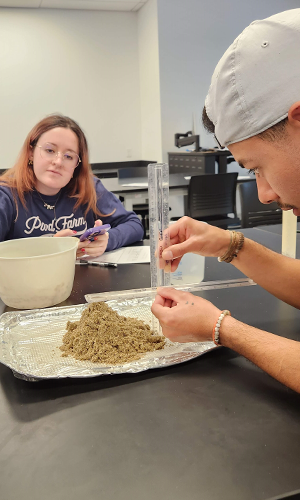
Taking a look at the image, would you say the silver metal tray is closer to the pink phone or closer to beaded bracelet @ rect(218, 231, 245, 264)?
beaded bracelet @ rect(218, 231, 245, 264)

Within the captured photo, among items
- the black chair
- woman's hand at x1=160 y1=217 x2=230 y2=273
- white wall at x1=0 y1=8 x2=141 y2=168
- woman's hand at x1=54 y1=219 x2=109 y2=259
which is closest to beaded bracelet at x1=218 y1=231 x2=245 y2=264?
woman's hand at x1=160 y1=217 x2=230 y2=273

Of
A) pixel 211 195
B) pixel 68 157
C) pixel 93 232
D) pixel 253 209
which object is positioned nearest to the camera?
pixel 93 232

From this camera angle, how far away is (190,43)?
4.93m

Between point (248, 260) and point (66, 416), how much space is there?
0.67m

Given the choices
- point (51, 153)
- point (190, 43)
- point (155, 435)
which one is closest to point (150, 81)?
point (190, 43)

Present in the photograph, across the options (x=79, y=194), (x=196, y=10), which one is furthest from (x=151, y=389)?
(x=196, y=10)

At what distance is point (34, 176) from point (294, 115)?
4.49 ft

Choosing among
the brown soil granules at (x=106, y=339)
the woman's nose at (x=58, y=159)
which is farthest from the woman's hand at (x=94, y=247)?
the brown soil granules at (x=106, y=339)

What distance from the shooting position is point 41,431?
24.3 inches

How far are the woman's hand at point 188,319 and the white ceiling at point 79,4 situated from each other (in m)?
5.02

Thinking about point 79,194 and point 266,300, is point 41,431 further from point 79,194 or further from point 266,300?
point 79,194

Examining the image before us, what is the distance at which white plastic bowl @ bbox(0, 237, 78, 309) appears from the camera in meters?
1.02

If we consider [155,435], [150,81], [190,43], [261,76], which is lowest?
[155,435]

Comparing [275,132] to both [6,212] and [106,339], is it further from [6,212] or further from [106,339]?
[6,212]
